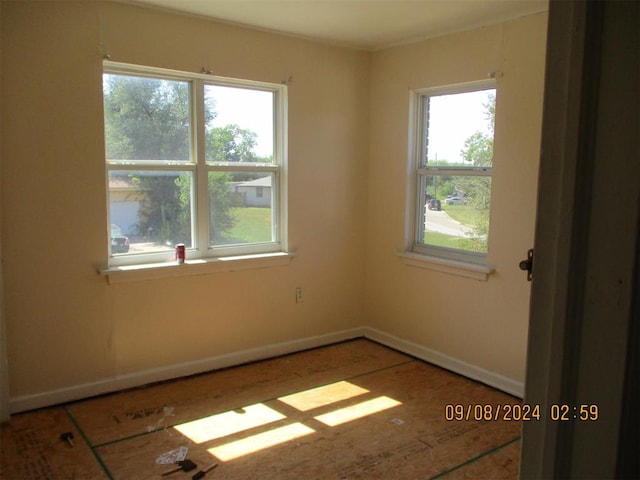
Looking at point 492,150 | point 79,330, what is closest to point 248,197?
point 79,330

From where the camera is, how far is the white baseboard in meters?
3.23

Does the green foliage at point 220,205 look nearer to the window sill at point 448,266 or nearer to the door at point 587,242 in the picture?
the window sill at point 448,266

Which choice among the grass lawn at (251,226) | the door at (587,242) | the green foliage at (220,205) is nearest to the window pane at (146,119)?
the green foliage at (220,205)

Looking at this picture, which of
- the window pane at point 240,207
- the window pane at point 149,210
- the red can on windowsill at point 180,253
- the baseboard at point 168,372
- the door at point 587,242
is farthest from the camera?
the window pane at point 240,207

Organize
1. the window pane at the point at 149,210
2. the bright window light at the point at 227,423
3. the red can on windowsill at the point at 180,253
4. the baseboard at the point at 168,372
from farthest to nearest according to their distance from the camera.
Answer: the red can on windowsill at the point at 180,253
the window pane at the point at 149,210
the baseboard at the point at 168,372
the bright window light at the point at 227,423

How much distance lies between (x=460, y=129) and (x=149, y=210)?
233cm

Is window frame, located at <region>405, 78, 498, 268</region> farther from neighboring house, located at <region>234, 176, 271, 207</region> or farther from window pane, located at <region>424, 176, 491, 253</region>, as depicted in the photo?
neighboring house, located at <region>234, 176, 271, 207</region>

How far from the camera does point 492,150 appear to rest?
11.7ft

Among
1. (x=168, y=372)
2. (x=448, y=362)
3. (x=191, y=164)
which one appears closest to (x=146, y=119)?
(x=191, y=164)

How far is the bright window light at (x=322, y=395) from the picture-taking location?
332cm

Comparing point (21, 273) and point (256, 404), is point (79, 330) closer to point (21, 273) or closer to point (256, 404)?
point (21, 273)

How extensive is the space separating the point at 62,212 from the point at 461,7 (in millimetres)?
2793

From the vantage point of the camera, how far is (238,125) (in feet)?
12.8

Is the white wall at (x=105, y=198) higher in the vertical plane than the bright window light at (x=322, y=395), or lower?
higher
